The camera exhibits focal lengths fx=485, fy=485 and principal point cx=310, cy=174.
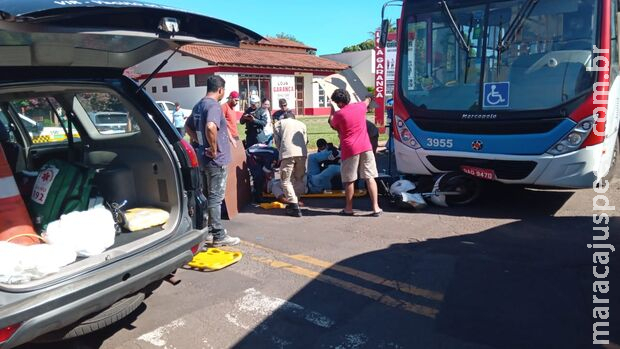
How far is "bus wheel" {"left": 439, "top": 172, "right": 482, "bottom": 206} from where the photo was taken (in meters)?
6.79

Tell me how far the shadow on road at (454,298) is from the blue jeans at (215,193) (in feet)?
4.70

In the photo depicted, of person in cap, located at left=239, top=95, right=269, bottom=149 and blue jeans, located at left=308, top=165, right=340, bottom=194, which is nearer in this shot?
blue jeans, located at left=308, top=165, right=340, bottom=194

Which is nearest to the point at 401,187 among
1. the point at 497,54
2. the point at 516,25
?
the point at 497,54

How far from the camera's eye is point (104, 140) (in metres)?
4.25

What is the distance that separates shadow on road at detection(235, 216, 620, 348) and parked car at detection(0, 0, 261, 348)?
93 centimetres

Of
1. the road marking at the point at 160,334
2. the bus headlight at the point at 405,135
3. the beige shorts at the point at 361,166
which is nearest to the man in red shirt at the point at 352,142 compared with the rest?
the beige shorts at the point at 361,166

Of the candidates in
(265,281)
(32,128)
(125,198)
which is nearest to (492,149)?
(265,281)

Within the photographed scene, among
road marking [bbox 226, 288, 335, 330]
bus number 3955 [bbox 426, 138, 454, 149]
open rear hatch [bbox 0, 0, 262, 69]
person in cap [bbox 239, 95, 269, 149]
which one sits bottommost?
road marking [bbox 226, 288, 335, 330]

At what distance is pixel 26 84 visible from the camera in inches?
113

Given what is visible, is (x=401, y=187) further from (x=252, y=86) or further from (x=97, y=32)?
(x=252, y=86)

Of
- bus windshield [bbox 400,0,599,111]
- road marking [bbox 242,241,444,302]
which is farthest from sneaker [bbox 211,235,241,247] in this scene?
bus windshield [bbox 400,0,599,111]

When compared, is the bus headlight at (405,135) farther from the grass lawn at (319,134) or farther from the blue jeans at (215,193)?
the grass lawn at (319,134)

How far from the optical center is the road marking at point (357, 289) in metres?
3.68

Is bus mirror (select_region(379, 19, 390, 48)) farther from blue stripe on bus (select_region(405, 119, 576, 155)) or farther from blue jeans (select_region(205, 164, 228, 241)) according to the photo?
blue jeans (select_region(205, 164, 228, 241))
